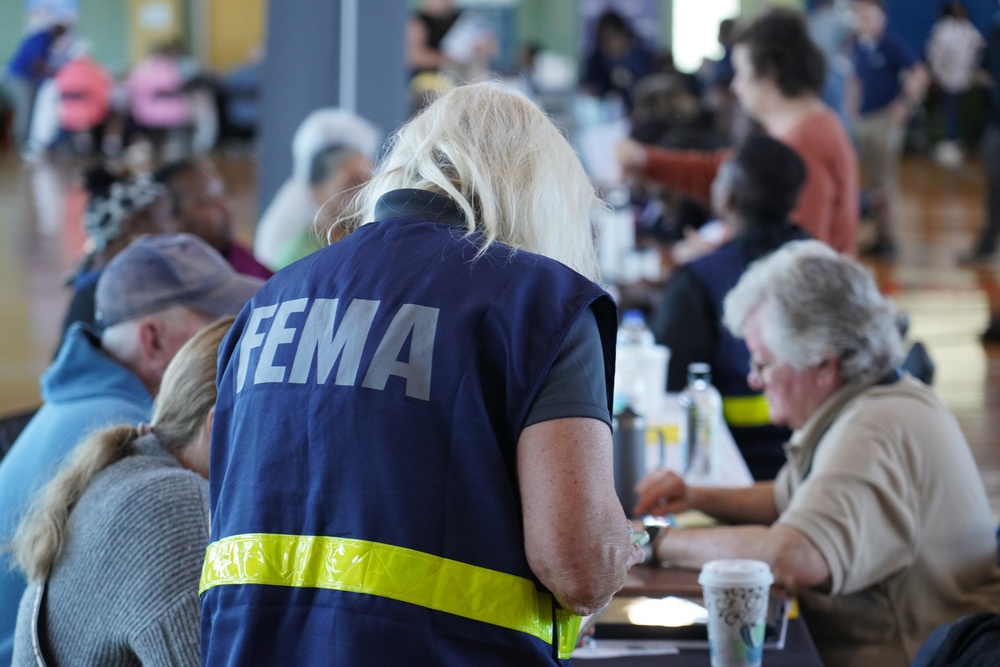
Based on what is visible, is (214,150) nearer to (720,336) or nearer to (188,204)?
(188,204)

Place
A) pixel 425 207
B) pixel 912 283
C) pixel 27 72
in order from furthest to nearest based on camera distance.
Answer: pixel 27 72, pixel 912 283, pixel 425 207

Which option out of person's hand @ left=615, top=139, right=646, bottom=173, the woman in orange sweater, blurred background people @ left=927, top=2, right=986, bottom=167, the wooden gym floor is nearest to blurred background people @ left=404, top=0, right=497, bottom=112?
the wooden gym floor

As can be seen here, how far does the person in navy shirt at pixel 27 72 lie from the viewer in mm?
15758

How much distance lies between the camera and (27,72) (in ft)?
54.0

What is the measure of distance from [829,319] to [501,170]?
1006 millimetres

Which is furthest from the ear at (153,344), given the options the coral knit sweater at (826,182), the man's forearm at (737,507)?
the coral knit sweater at (826,182)

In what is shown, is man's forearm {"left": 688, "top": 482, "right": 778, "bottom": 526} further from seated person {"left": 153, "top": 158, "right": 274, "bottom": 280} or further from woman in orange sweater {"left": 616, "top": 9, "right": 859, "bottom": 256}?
seated person {"left": 153, "top": 158, "right": 274, "bottom": 280}

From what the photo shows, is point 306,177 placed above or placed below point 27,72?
above

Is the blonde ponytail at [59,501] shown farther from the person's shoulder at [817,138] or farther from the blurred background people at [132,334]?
the person's shoulder at [817,138]

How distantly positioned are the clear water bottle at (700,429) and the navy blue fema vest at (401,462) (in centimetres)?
140

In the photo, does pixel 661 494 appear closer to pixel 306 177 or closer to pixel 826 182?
pixel 826 182

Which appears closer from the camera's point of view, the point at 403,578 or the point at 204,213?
the point at 403,578

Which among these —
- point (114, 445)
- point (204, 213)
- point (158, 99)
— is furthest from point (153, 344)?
point (158, 99)

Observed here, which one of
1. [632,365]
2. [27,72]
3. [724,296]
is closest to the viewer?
[632,365]
